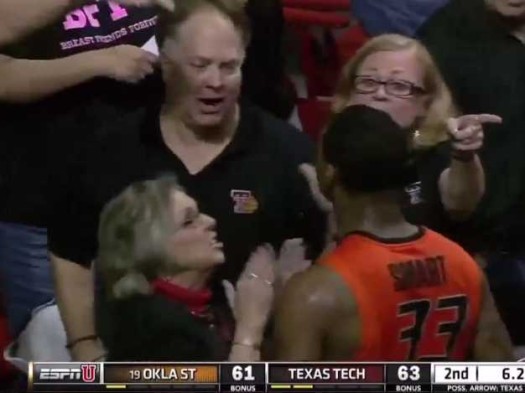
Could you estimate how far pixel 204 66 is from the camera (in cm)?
131

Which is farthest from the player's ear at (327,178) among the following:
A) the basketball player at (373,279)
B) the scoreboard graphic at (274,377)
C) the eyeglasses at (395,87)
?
the scoreboard graphic at (274,377)

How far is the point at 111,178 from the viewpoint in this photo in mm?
1334

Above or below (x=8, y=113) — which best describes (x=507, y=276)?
below

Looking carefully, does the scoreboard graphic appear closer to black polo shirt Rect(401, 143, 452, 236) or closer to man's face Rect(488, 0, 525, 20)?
black polo shirt Rect(401, 143, 452, 236)

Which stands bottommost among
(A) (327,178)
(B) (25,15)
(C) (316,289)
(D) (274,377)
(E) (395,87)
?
(D) (274,377)

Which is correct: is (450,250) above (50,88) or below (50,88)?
below

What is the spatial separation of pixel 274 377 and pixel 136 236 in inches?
9.7

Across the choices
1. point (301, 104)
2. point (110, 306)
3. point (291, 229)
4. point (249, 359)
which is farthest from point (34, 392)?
point (301, 104)

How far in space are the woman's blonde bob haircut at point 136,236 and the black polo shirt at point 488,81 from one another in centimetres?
38

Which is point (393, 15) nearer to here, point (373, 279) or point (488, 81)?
point (488, 81)

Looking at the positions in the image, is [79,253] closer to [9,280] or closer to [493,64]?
[9,280]

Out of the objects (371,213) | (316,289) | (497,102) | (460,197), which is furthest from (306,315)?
(497,102)

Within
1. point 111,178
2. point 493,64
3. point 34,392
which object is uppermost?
point 493,64

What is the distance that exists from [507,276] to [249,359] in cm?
35
